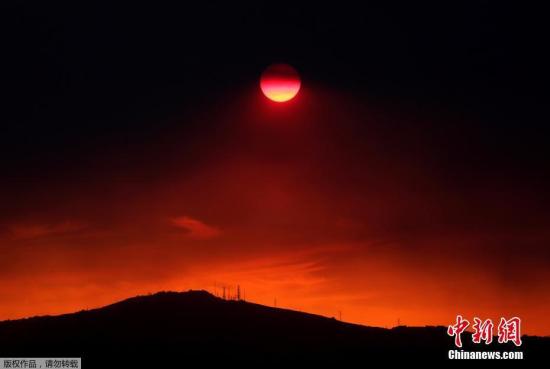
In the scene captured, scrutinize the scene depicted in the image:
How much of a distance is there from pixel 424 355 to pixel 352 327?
9.11m

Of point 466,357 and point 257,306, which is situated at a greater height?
point 257,306

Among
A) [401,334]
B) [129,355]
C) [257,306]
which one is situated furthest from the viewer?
[257,306]

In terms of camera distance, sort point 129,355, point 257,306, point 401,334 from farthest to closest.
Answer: point 257,306
point 401,334
point 129,355

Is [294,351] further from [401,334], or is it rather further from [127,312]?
[127,312]

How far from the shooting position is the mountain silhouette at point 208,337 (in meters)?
61.3

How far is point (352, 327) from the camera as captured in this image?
70.7m

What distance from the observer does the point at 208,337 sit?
64.7 metres

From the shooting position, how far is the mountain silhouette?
6134 cm

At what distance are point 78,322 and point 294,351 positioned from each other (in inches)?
654

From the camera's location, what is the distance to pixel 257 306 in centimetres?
7325

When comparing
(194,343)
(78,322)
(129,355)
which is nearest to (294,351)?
(194,343)

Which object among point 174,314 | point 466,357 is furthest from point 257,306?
point 466,357

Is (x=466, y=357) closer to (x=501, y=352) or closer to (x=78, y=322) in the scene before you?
(x=501, y=352)

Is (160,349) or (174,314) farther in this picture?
(174,314)
